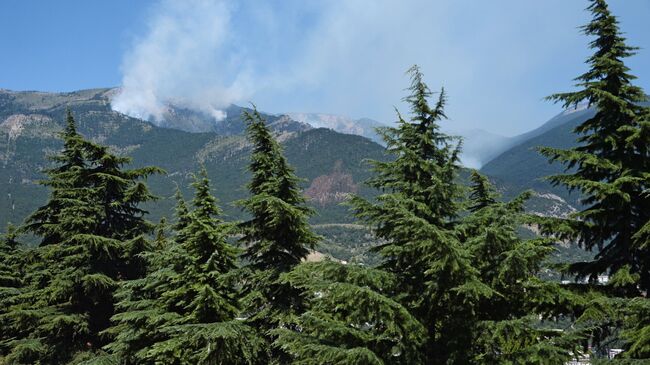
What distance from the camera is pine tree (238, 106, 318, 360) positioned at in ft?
44.3

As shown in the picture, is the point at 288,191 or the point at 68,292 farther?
the point at 68,292

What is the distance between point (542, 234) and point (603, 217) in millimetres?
1323

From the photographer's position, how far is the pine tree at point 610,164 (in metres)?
9.88

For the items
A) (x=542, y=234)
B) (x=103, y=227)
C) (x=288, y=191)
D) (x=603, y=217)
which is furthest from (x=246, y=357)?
(x=103, y=227)

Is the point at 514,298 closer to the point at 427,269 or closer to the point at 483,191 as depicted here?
the point at 427,269

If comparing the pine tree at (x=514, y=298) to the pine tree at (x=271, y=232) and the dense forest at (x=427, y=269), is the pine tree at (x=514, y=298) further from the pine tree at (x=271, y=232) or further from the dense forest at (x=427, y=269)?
the pine tree at (x=271, y=232)

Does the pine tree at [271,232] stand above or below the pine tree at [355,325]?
above

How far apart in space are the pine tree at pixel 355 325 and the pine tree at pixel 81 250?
12.2 m

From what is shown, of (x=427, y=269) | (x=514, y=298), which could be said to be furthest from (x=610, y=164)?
(x=427, y=269)

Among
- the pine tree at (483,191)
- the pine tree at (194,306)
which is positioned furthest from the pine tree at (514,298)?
the pine tree at (483,191)

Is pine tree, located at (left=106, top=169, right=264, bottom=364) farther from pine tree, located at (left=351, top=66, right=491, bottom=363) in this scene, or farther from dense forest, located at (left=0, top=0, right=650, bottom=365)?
pine tree, located at (left=351, top=66, right=491, bottom=363)

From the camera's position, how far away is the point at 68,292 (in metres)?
18.5

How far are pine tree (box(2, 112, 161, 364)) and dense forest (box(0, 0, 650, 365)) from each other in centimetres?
92

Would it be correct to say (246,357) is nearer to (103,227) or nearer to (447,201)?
(447,201)
